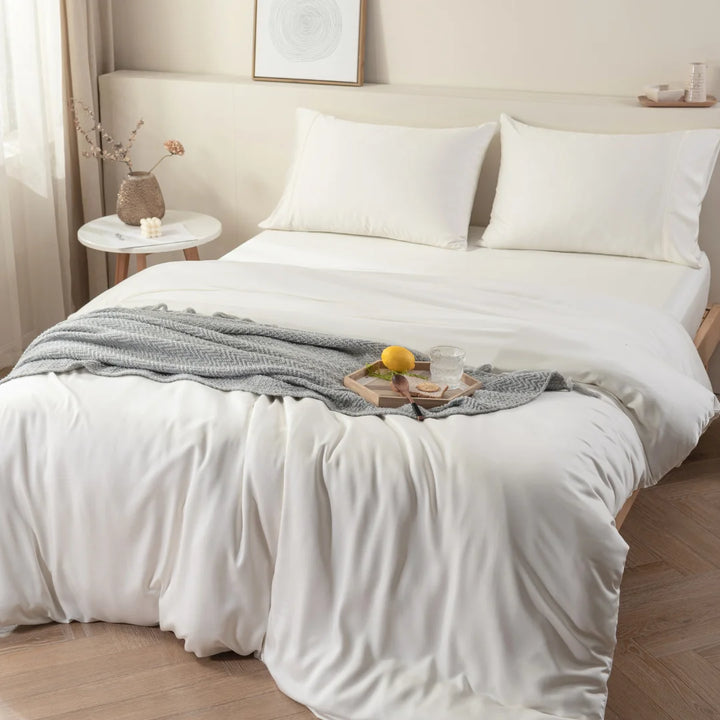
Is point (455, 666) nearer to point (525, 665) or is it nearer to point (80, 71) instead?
point (525, 665)

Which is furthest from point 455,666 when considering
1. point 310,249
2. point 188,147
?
point 188,147

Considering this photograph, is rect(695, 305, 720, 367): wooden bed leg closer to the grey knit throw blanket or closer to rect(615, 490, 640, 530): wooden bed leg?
rect(615, 490, 640, 530): wooden bed leg

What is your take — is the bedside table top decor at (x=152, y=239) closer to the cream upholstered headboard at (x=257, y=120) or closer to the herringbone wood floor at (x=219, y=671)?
the cream upholstered headboard at (x=257, y=120)

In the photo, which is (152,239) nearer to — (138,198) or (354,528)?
(138,198)

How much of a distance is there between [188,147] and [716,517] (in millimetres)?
2482

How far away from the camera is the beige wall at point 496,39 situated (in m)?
3.62

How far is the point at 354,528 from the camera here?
208 cm

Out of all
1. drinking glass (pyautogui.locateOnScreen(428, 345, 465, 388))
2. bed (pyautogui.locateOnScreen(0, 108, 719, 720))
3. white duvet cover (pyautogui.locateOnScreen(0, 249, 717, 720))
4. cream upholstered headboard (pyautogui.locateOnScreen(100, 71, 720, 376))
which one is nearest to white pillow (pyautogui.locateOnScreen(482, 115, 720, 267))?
cream upholstered headboard (pyautogui.locateOnScreen(100, 71, 720, 376))

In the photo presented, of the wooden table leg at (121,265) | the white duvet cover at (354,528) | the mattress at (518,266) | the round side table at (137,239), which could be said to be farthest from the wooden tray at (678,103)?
the wooden table leg at (121,265)

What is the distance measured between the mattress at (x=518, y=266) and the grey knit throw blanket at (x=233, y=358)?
2.10 ft

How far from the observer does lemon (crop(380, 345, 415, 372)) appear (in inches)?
94.3

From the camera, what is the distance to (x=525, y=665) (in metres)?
2.03

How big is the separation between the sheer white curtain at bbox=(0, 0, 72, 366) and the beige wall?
1.73ft

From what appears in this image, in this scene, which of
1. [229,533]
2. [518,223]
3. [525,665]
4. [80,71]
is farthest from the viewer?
[80,71]
